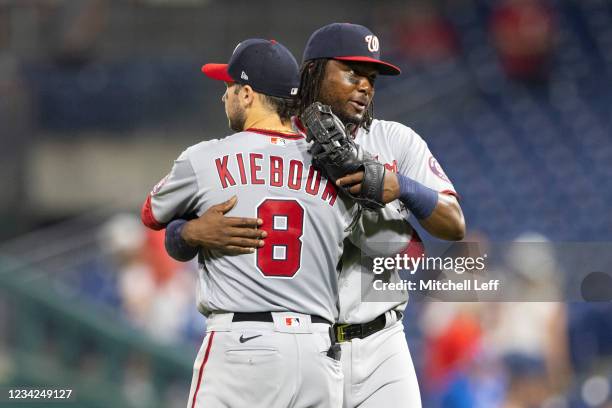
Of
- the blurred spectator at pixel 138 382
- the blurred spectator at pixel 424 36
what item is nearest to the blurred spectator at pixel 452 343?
the blurred spectator at pixel 138 382

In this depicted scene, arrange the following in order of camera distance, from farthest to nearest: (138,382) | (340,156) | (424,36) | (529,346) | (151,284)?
(424,36)
(151,284)
(138,382)
(529,346)
(340,156)

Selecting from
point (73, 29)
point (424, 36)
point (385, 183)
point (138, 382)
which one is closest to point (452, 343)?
point (138, 382)

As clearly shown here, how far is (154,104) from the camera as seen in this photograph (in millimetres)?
7469

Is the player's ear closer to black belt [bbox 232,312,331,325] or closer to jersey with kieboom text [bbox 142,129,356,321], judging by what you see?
jersey with kieboom text [bbox 142,129,356,321]

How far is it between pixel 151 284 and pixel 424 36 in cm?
312

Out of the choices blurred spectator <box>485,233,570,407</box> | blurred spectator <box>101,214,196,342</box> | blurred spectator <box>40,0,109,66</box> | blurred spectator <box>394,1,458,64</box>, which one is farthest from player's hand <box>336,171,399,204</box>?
blurred spectator <box>40,0,109,66</box>

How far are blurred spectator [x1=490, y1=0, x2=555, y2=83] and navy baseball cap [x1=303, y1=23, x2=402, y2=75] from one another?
4902mm

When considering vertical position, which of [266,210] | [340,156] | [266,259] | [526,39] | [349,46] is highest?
[526,39]

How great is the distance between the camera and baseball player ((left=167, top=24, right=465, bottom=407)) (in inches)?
94.1

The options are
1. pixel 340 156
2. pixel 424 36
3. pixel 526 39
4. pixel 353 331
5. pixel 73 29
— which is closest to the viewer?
pixel 340 156

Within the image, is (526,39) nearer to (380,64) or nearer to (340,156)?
(380,64)

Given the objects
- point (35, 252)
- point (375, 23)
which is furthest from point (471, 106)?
point (35, 252)

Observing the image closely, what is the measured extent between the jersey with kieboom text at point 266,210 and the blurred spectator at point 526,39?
5.22 metres

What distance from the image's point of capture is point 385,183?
2203mm
